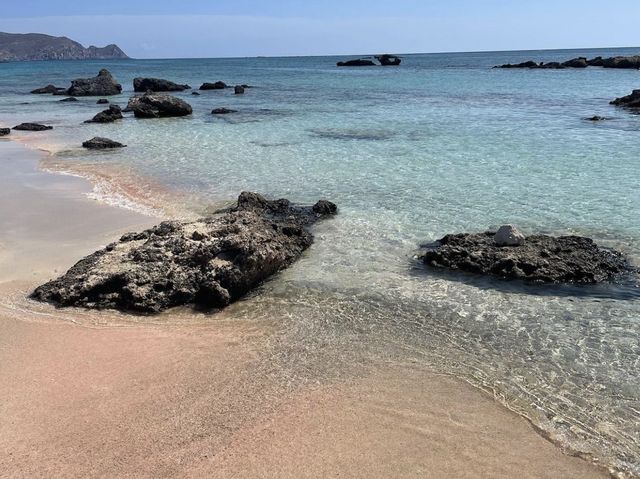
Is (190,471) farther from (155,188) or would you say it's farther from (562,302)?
(155,188)

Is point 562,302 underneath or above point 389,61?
underneath

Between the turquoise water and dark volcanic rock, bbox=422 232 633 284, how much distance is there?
0.28 meters

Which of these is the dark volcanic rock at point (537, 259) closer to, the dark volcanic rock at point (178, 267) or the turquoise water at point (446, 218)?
the turquoise water at point (446, 218)

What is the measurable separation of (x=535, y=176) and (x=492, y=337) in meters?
8.36

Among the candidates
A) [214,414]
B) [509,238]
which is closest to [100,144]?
[509,238]

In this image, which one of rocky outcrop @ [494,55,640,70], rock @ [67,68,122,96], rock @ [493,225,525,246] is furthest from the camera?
rocky outcrop @ [494,55,640,70]

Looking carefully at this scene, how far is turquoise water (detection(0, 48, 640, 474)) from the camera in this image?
550 cm

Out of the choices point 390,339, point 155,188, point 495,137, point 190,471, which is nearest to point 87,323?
point 190,471

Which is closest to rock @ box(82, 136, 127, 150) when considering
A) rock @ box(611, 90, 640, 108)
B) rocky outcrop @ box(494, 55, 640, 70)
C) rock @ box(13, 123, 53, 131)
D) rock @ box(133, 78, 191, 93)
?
rock @ box(13, 123, 53, 131)

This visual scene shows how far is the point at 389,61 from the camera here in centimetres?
10644

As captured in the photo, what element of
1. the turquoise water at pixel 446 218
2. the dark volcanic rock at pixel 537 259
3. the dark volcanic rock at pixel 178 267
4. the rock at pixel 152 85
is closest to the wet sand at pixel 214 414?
the dark volcanic rock at pixel 178 267

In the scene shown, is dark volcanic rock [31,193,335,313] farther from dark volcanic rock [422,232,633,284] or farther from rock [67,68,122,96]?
rock [67,68,122,96]

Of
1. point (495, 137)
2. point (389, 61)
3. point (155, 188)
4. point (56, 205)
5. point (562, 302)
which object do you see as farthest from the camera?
point (389, 61)

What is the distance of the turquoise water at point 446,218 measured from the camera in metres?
5.50
